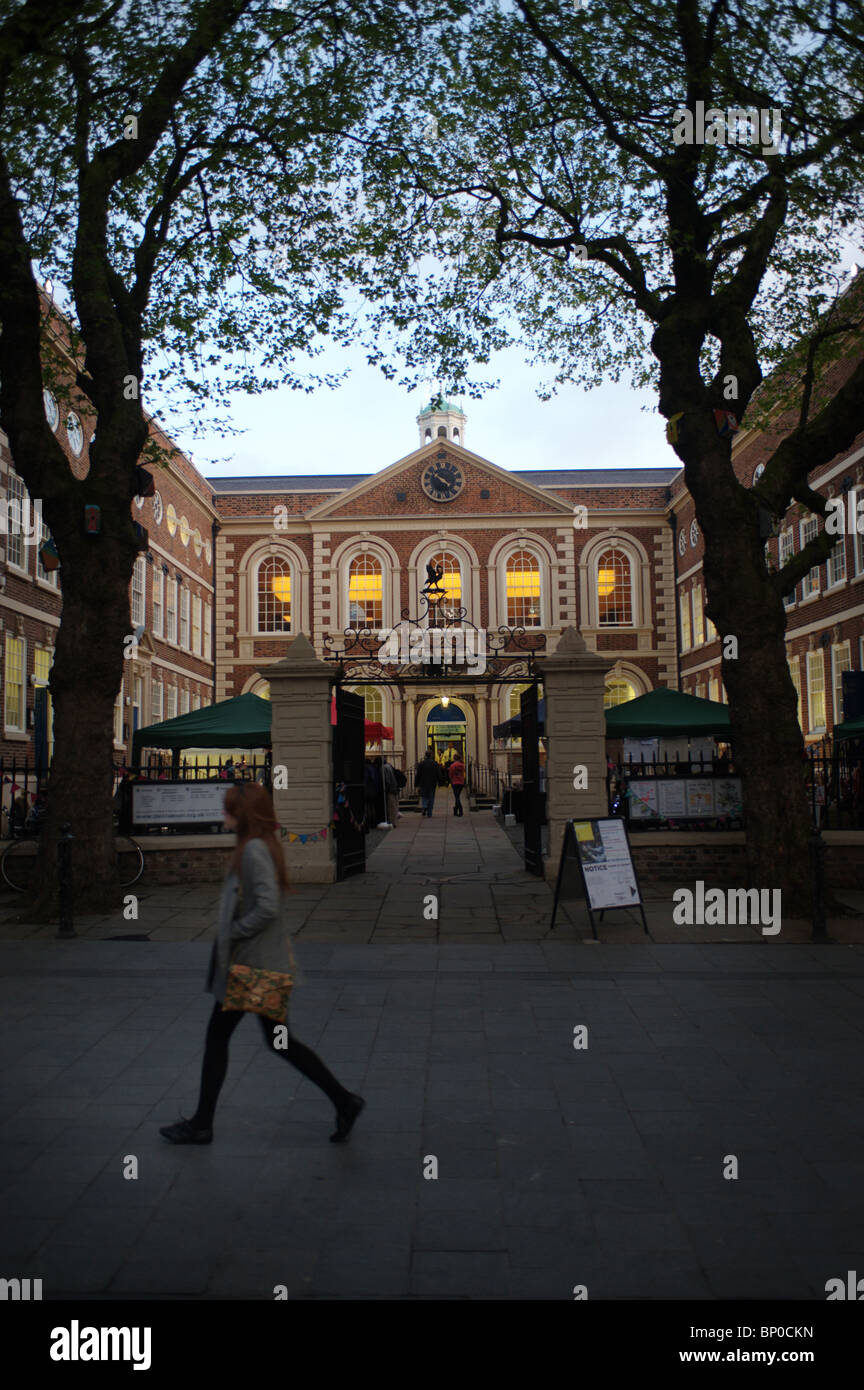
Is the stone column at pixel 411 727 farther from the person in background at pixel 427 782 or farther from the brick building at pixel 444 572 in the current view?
the person in background at pixel 427 782

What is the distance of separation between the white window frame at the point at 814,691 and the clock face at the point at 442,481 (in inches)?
656

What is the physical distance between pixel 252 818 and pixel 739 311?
9759 mm

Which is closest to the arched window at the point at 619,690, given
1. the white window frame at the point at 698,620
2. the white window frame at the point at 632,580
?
the white window frame at the point at 632,580

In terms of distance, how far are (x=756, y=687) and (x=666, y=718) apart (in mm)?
5038

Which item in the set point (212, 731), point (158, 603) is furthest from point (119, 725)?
point (212, 731)

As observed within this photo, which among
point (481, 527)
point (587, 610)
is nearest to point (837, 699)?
point (587, 610)

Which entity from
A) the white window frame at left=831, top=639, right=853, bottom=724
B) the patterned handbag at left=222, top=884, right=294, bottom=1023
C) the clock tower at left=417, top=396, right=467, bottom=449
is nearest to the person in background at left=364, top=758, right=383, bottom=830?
the white window frame at left=831, top=639, right=853, bottom=724

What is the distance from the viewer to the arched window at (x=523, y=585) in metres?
39.0

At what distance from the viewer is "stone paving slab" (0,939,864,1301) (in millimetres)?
3607

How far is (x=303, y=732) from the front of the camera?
1413cm

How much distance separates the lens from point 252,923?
15.4 ft

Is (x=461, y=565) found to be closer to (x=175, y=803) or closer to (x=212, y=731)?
(x=212, y=731)

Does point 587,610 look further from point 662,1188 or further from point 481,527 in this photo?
point 662,1188

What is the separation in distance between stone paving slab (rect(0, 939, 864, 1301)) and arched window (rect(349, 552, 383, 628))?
102 feet
